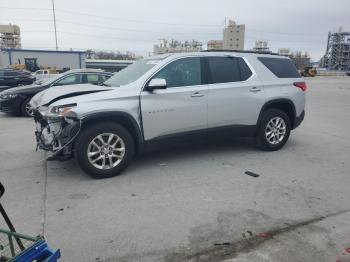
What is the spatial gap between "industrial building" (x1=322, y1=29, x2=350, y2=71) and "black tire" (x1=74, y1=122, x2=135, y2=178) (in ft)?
349

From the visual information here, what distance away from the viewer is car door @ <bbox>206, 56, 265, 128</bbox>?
5.46 metres

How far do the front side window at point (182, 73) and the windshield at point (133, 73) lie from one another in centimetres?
26

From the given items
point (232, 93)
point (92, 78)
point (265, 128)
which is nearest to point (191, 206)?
point (232, 93)

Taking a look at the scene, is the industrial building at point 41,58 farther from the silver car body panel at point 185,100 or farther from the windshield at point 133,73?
the silver car body panel at point 185,100

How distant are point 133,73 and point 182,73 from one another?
82 cm

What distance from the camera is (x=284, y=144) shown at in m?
6.56

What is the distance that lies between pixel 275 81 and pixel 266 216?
3274 millimetres

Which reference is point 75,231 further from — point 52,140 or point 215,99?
point 215,99

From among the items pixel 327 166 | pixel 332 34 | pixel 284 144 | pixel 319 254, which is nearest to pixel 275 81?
pixel 284 144

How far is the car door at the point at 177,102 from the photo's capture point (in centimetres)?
488

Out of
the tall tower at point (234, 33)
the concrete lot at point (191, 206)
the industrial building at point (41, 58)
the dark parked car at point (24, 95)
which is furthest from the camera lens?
the tall tower at point (234, 33)

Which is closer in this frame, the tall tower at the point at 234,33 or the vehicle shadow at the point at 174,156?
the vehicle shadow at the point at 174,156

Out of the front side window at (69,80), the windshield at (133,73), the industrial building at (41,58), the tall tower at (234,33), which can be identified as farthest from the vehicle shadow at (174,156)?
the tall tower at (234,33)

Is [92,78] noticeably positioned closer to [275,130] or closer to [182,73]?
[182,73]
